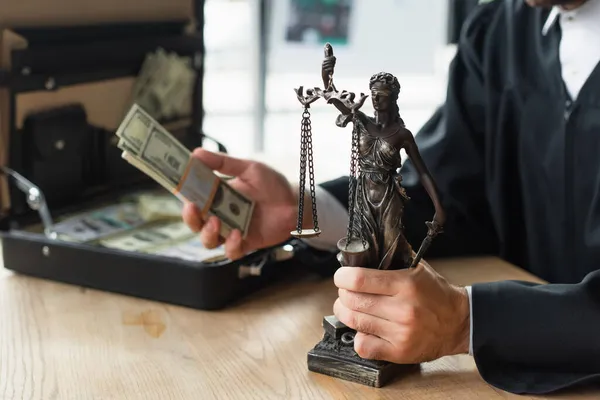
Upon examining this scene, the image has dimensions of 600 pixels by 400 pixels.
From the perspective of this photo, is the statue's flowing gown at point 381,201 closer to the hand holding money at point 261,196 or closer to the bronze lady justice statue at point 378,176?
the bronze lady justice statue at point 378,176

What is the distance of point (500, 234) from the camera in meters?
1.57

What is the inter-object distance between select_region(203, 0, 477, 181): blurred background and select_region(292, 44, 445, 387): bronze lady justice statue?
319 cm

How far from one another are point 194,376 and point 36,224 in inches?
28.3

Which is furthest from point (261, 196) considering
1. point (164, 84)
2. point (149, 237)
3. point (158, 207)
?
point (164, 84)

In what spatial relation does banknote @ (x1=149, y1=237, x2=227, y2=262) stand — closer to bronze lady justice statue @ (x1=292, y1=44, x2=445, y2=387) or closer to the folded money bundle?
the folded money bundle

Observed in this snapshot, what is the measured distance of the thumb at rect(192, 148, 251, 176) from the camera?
132 cm

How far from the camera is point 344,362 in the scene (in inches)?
39.4

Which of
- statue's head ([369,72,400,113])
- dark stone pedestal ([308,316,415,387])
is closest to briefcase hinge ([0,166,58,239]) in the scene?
dark stone pedestal ([308,316,415,387])

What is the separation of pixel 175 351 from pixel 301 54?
3.71m

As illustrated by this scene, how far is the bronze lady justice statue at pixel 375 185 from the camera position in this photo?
0.92 metres

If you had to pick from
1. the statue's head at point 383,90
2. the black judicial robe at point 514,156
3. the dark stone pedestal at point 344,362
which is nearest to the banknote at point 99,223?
the black judicial robe at point 514,156

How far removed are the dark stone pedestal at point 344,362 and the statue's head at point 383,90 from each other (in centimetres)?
29

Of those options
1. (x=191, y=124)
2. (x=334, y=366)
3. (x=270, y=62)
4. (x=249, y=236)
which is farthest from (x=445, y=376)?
(x=270, y=62)

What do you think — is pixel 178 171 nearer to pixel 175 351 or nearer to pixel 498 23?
pixel 175 351
